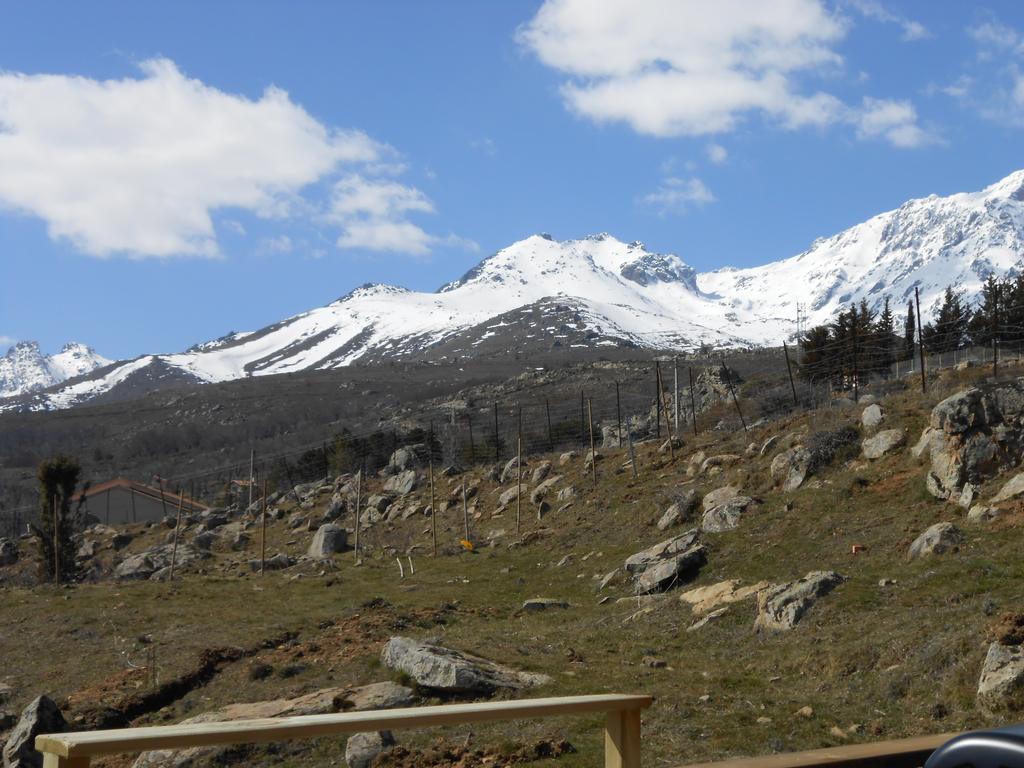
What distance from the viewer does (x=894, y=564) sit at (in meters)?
20.8

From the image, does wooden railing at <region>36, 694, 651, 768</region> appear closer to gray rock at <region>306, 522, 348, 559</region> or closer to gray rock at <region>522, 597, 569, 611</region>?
gray rock at <region>522, 597, 569, 611</region>

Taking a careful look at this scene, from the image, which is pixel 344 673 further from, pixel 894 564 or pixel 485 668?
pixel 894 564

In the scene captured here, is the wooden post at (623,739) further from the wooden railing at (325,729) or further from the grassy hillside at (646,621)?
the grassy hillside at (646,621)

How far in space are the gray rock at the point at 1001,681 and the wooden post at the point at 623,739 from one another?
760 cm

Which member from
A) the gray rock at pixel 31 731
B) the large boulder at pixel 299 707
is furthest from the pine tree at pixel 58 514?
the large boulder at pixel 299 707

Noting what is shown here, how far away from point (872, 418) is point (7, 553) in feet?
163

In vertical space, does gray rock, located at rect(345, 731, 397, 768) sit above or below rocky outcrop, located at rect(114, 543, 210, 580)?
above

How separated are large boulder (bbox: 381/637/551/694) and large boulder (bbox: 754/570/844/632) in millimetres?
5177

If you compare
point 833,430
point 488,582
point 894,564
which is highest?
point 833,430

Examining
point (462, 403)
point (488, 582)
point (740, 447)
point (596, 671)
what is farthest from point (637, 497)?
point (462, 403)

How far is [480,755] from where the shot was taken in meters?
11.6

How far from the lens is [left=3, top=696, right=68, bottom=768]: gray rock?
50.9 feet

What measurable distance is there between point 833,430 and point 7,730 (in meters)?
24.3

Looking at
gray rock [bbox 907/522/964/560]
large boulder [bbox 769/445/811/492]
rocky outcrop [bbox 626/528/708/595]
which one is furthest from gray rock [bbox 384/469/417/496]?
gray rock [bbox 907/522/964/560]
